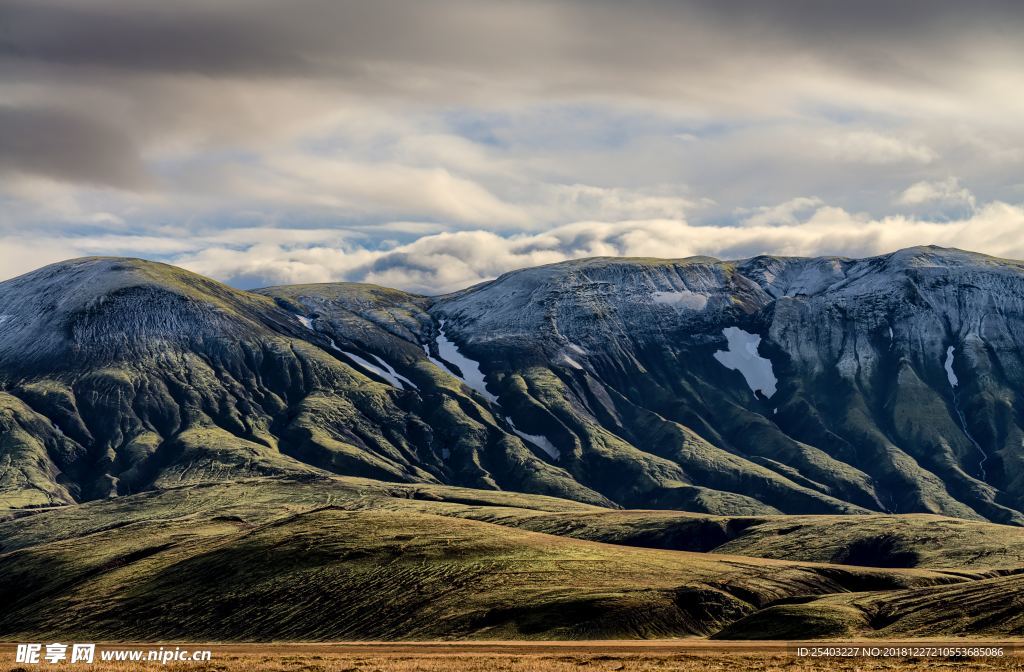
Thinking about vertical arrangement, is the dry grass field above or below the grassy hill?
above

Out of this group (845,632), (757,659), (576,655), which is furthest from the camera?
(845,632)

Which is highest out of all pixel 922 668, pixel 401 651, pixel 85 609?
pixel 922 668

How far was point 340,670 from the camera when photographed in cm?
8250

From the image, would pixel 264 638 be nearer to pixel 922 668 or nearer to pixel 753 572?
pixel 753 572

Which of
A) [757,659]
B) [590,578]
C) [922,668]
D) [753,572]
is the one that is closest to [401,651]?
[757,659]

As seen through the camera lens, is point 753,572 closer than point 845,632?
No

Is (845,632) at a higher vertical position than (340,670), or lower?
lower

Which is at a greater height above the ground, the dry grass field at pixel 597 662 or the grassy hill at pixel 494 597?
the dry grass field at pixel 597 662

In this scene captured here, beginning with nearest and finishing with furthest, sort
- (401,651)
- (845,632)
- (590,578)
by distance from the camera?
(401,651) < (845,632) < (590,578)

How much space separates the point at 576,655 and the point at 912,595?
6776 cm

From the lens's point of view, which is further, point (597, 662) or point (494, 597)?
point (494, 597)

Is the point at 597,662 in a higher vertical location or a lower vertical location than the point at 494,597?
higher

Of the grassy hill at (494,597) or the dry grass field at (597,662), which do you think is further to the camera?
the grassy hill at (494,597)

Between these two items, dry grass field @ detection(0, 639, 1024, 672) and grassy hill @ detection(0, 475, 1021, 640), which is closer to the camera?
dry grass field @ detection(0, 639, 1024, 672)
